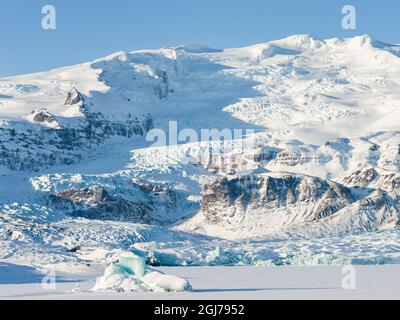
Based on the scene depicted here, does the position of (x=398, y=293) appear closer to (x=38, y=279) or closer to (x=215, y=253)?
(x=38, y=279)

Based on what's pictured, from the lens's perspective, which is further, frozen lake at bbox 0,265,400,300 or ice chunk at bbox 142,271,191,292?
ice chunk at bbox 142,271,191,292

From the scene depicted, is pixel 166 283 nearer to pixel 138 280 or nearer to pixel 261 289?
pixel 138 280

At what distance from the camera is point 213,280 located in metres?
71.9

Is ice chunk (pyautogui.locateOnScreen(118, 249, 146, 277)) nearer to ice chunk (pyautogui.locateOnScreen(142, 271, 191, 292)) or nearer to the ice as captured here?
the ice

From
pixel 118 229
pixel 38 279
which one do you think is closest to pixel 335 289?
pixel 38 279

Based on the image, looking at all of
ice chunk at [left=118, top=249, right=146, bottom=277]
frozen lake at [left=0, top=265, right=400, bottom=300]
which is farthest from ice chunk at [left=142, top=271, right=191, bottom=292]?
ice chunk at [left=118, top=249, right=146, bottom=277]

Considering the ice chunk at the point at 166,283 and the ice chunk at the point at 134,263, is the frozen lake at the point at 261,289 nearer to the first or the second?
the ice chunk at the point at 166,283

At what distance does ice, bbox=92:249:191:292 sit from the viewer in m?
57.7

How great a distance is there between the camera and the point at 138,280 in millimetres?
60094

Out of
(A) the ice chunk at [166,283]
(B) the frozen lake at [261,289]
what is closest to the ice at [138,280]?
(A) the ice chunk at [166,283]

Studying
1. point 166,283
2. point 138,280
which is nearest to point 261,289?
point 166,283

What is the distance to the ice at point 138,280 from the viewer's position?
5773 cm

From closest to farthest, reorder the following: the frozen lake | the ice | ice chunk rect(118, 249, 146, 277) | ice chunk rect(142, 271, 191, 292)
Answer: the frozen lake
ice chunk rect(142, 271, 191, 292)
the ice
ice chunk rect(118, 249, 146, 277)

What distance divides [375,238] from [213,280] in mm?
114205
